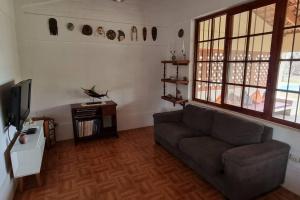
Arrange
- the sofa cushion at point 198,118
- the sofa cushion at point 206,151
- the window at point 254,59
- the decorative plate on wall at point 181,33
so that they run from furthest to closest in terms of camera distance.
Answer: the decorative plate on wall at point 181,33 → the sofa cushion at point 198,118 → the window at point 254,59 → the sofa cushion at point 206,151

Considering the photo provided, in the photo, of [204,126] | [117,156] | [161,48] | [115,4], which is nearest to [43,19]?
[115,4]

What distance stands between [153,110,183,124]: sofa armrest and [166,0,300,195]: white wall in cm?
53

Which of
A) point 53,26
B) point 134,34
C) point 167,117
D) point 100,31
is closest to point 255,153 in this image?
point 167,117

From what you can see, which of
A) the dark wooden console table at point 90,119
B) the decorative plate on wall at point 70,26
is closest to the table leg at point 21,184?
the dark wooden console table at point 90,119

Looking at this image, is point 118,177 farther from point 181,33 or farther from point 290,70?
point 181,33

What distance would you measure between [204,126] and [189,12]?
6.91ft

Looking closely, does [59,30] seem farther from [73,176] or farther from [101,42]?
[73,176]

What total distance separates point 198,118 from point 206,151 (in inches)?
32.9

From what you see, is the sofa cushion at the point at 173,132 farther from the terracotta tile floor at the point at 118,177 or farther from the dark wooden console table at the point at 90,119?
the dark wooden console table at the point at 90,119

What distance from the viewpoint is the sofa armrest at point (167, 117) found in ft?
10.7

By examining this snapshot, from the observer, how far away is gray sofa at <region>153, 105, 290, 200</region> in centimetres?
188

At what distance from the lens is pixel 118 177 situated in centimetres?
245

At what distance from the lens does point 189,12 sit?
3.53 m

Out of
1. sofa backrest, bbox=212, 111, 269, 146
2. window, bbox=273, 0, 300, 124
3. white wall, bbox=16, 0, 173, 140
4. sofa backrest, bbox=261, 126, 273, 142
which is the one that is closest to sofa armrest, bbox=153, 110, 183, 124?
sofa backrest, bbox=212, 111, 269, 146
